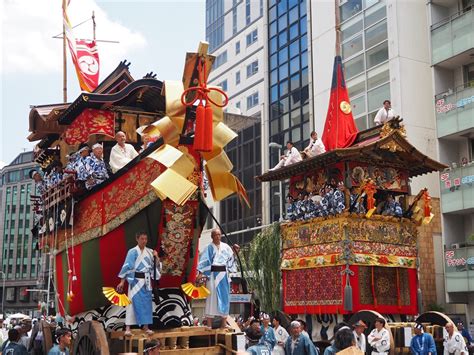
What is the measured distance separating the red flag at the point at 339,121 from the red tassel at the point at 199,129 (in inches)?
428

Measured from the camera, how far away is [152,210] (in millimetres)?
7578

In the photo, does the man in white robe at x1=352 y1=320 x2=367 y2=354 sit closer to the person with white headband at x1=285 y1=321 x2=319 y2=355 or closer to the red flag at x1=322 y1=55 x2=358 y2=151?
the person with white headband at x1=285 y1=321 x2=319 y2=355

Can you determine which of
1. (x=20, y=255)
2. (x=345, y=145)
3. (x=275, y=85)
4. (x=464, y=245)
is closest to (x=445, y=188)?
(x=464, y=245)

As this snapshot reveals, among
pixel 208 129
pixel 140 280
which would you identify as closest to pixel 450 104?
pixel 208 129

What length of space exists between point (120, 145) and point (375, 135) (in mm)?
9632

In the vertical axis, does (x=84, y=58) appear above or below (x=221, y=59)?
below

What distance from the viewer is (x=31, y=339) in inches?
487

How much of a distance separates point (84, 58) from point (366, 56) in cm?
1745

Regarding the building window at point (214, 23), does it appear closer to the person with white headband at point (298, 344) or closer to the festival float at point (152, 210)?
the festival float at point (152, 210)

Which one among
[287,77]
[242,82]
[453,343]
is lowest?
[453,343]

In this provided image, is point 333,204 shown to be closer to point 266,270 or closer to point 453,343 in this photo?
point 453,343

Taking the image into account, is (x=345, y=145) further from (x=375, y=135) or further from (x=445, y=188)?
(x=445, y=188)

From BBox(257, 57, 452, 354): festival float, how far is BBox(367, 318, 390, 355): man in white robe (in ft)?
11.8

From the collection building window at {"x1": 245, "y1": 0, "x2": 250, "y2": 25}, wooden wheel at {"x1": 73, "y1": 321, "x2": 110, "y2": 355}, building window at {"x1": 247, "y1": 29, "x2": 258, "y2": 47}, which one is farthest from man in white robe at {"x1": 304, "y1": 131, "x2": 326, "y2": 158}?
building window at {"x1": 245, "y1": 0, "x2": 250, "y2": 25}
